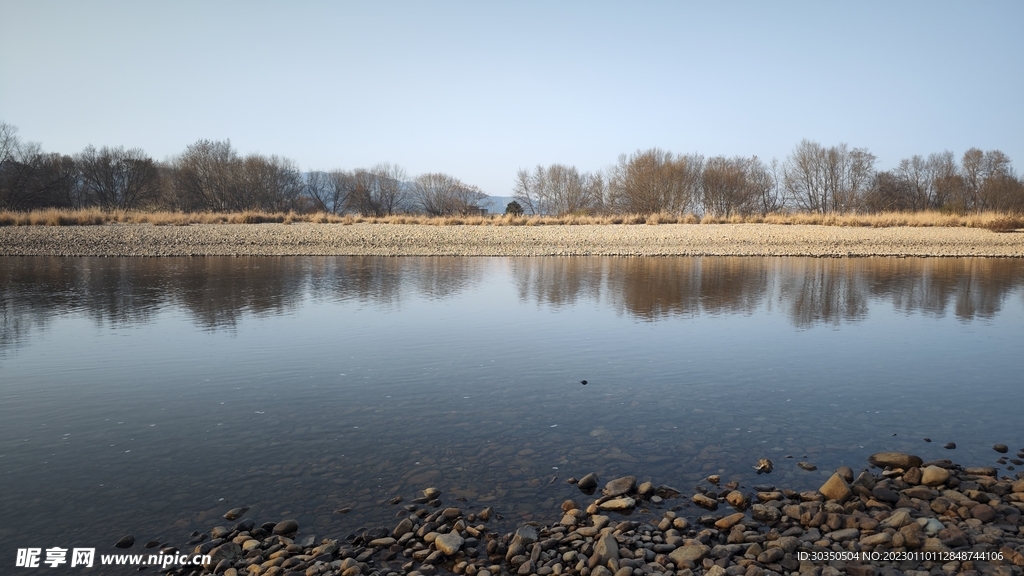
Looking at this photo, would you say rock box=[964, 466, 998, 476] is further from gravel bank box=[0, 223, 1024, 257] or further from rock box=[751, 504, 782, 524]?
gravel bank box=[0, 223, 1024, 257]

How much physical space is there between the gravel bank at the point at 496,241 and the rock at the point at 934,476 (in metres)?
20.8

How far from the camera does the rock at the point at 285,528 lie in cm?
396

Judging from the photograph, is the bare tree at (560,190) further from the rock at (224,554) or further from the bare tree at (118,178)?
the rock at (224,554)

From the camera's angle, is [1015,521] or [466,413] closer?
[1015,521]

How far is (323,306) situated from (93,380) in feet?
17.5

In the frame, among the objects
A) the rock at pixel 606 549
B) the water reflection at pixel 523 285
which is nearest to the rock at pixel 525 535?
the rock at pixel 606 549

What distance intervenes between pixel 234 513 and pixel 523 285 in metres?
12.0

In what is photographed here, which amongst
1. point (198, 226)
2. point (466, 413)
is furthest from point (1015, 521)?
point (198, 226)

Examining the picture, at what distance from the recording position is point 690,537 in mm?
3930

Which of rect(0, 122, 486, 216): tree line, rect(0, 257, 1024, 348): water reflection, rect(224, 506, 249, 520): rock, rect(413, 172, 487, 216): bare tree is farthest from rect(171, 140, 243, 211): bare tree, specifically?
rect(224, 506, 249, 520): rock

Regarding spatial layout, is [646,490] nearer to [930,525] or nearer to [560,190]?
[930,525]

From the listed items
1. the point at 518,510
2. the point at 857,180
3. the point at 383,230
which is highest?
the point at 857,180

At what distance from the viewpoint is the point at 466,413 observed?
6129 millimetres

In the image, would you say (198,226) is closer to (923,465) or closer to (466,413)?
(466,413)
